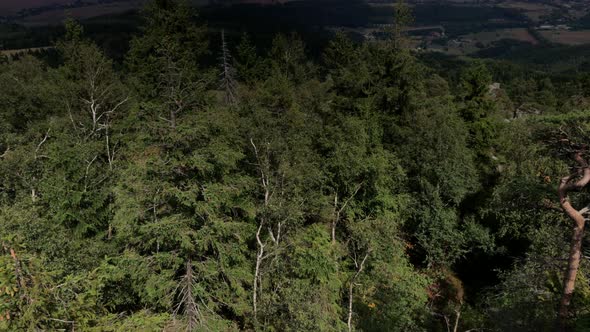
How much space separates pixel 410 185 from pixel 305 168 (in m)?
9.27

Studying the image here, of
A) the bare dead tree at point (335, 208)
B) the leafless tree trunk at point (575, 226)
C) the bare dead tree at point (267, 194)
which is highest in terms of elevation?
the leafless tree trunk at point (575, 226)

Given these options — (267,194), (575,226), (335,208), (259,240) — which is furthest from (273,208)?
(575,226)

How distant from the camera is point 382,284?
18.0m

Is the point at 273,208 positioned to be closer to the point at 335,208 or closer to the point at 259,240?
the point at 259,240

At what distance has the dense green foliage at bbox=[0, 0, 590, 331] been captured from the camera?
10648mm

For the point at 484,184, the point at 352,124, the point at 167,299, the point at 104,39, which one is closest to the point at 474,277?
the point at 484,184

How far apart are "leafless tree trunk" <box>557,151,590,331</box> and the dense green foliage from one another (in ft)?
1.56

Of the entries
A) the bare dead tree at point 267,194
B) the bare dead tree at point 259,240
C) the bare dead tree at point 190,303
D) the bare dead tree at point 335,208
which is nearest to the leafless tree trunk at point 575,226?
the bare dead tree at point 267,194

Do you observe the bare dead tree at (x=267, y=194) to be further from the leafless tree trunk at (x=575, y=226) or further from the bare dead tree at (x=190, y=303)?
the leafless tree trunk at (x=575, y=226)

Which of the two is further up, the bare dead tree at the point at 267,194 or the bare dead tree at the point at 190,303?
the bare dead tree at the point at 267,194

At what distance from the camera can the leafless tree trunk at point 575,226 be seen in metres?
8.24

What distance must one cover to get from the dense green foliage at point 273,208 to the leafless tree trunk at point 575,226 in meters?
0.48

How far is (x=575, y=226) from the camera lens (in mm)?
8367

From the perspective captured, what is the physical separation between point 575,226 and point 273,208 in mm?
10797
